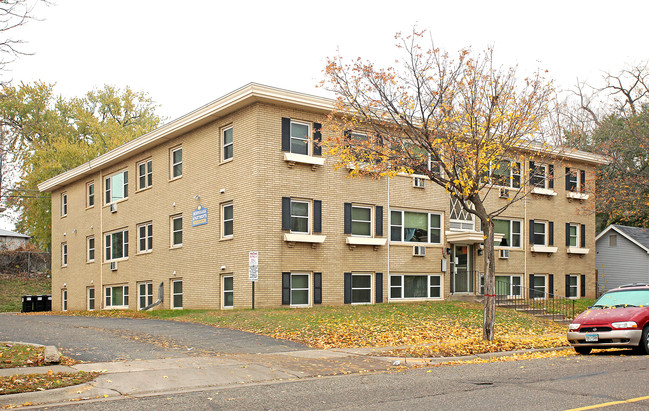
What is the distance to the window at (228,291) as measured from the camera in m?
25.1

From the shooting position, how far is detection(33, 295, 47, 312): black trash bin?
131ft

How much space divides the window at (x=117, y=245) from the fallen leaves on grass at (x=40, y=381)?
915 inches

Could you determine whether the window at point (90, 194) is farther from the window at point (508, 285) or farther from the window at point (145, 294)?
the window at point (508, 285)

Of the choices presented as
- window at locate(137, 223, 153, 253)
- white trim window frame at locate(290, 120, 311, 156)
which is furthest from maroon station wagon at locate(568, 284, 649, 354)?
window at locate(137, 223, 153, 253)

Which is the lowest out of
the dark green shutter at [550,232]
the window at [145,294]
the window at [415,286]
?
the window at [145,294]

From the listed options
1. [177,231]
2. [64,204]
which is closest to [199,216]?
[177,231]

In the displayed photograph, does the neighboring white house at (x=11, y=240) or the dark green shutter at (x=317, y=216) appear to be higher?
the dark green shutter at (x=317, y=216)

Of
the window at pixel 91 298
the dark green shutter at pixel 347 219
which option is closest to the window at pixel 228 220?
the dark green shutter at pixel 347 219

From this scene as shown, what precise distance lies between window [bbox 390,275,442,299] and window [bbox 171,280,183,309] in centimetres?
905

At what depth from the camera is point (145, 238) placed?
31266mm

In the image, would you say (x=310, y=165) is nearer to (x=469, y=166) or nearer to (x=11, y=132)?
(x=469, y=166)

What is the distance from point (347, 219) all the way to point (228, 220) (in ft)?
15.3

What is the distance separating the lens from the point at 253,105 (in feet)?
79.3

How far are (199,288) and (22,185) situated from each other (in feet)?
98.8
